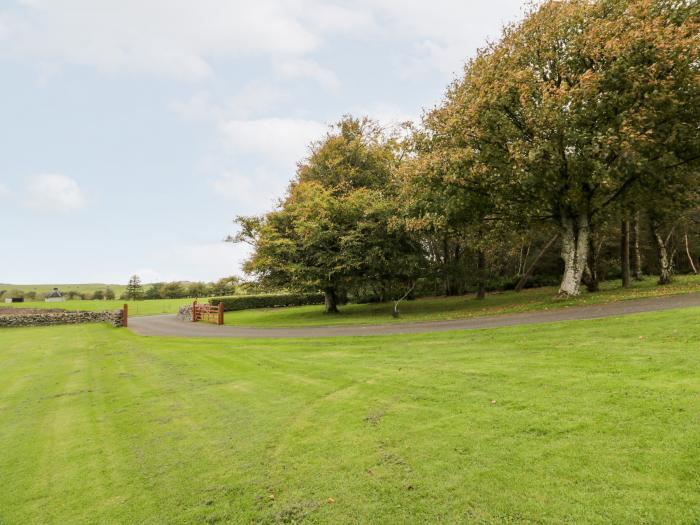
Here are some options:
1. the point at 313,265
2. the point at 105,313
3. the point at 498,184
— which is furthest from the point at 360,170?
the point at 105,313

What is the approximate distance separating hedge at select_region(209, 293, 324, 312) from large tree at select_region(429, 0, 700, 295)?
2740 centimetres

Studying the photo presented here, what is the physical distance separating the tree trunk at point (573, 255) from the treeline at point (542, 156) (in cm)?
6

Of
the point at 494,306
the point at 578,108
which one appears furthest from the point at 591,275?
the point at 578,108

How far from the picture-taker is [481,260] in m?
31.3

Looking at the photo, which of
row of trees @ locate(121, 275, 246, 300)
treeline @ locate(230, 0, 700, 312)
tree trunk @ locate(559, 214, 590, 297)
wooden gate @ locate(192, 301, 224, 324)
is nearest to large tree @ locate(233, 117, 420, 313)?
treeline @ locate(230, 0, 700, 312)

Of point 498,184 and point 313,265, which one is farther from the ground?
point 498,184

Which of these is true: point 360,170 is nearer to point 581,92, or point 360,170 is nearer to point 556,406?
point 581,92

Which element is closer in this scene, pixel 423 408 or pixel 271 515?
pixel 271 515

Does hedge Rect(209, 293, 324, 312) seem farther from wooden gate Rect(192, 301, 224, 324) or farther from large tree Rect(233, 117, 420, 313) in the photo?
large tree Rect(233, 117, 420, 313)

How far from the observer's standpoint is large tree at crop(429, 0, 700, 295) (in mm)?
15203

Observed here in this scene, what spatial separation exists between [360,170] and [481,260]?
12163mm

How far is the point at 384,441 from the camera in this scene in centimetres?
500

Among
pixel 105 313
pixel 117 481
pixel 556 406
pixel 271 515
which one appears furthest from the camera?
pixel 105 313

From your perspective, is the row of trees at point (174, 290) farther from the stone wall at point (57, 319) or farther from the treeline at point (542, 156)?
the treeline at point (542, 156)
